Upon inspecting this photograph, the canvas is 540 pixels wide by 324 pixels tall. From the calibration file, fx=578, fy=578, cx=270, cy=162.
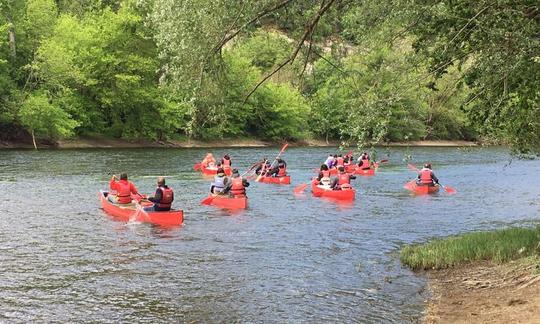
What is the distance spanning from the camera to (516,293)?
30.1 ft

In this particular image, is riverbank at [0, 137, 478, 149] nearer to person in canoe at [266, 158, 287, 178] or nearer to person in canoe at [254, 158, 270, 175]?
person in canoe at [254, 158, 270, 175]

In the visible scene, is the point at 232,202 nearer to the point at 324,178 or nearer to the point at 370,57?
the point at 324,178

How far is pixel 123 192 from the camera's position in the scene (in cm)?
1978

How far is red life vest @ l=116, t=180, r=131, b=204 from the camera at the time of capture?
19.7 metres

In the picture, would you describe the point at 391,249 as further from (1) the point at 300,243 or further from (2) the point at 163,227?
(2) the point at 163,227

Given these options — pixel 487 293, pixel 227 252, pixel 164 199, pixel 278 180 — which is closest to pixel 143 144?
pixel 278 180

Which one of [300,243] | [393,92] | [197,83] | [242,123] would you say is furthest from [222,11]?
[242,123]

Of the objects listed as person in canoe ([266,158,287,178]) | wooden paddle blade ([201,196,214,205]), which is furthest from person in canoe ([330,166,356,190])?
person in canoe ([266,158,287,178])

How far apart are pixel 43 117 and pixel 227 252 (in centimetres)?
3672

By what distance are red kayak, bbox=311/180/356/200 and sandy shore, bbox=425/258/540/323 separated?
39.5 feet

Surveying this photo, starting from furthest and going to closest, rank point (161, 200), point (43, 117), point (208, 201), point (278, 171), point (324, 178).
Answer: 1. point (43, 117)
2. point (278, 171)
3. point (324, 178)
4. point (208, 201)
5. point (161, 200)

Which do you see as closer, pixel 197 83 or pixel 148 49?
pixel 197 83

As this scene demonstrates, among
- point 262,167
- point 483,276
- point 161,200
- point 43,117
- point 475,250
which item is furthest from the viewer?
point 43,117

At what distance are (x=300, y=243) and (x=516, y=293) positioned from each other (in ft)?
24.7
